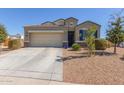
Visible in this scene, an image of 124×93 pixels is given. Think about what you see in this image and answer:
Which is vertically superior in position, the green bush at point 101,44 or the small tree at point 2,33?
the small tree at point 2,33

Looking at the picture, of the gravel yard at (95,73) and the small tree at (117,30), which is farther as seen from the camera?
the small tree at (117,30)

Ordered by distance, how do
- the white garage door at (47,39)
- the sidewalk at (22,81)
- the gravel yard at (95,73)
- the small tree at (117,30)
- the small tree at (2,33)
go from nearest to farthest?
the sidewalk at (22,81) < the gravel yard at (95,73) < the small tree at (117,30) < the small tree at (2,33) < the white garage door at (47,39)

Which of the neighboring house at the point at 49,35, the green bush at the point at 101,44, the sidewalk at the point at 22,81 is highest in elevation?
the neighboring house at the point at 49,35

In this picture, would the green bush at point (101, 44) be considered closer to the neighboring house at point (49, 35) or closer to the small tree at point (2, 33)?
the neighboring house at point (49, 35)

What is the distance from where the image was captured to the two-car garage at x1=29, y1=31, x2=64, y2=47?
86.9 feet

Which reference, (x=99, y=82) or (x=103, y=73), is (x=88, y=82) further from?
(x=103, y=73)

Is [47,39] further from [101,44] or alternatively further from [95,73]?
[95,73]

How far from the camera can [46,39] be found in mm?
26594

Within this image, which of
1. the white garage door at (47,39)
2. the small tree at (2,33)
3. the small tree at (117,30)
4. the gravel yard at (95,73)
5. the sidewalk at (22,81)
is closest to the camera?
the sidewalk at (22,81)

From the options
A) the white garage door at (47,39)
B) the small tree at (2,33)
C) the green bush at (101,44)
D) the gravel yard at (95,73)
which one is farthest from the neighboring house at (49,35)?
the gravel yard at (95,73)

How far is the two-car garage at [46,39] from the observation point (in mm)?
26500

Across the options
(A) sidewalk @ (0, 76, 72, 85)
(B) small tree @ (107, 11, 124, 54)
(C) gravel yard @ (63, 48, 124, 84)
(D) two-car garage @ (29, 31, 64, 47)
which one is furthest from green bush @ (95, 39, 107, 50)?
(A) sidewalk @ (0, 76, 72, 85)

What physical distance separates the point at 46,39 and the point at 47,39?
148 millimetres

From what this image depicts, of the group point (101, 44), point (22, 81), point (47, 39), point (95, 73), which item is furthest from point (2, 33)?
point (95, 73)
